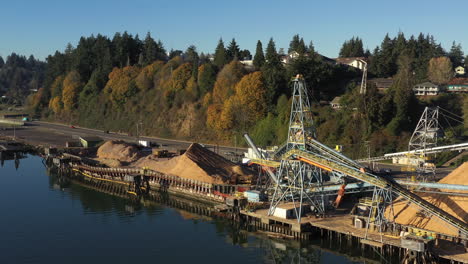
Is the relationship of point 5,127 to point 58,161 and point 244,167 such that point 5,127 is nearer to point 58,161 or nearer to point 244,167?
point 58,161

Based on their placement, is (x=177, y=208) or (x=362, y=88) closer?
(x=177, y=208)

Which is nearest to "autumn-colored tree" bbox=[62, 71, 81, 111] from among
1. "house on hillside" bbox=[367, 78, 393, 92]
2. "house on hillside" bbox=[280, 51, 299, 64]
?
Answer: "house on hillside" bbox=[280, 51, 299, 64]

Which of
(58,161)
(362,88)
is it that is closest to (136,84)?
(58,161)

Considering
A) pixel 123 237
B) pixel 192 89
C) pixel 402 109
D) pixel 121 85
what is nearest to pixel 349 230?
pixel 123 237

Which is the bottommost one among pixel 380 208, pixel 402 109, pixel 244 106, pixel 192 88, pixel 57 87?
pixel 380 208

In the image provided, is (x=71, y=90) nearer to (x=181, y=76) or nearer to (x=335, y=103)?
(x=181, y=76)

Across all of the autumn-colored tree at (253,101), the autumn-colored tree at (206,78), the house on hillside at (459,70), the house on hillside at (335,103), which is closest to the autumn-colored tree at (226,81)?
the autumn-colored tree at (206,78)

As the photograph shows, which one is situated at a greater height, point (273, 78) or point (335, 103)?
point (273, 78)
